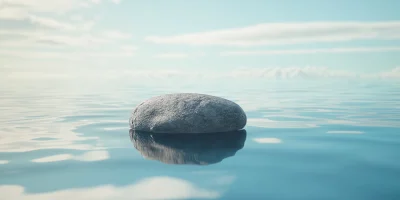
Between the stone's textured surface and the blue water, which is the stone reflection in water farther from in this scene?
the stone's textured surface

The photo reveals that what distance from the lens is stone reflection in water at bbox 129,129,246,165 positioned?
18.1ft

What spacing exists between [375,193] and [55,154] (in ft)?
17.2

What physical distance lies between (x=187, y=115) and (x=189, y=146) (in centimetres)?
162

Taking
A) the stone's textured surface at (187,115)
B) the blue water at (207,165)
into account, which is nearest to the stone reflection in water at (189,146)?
the blue water at (207,165)

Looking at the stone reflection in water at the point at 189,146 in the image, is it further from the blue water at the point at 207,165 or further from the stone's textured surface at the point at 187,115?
the stone's textured surface at the point at 187,115

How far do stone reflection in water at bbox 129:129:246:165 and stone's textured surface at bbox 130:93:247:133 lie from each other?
0.76 ft

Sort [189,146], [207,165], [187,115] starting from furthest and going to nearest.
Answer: [187,115] → [189,146] → [207,165]

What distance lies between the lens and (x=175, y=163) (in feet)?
17.1

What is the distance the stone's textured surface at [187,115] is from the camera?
26.1 ft

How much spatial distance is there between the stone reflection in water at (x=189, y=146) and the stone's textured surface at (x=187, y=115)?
0.23 meters

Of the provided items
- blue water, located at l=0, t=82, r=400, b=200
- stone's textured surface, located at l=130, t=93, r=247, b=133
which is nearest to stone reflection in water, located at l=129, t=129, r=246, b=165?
blue water, located at l=0, t=82, r=400, b=200

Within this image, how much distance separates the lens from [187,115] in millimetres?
8008

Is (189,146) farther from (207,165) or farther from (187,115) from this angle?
(187,115)

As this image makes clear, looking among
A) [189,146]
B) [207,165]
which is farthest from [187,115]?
[207,165]
